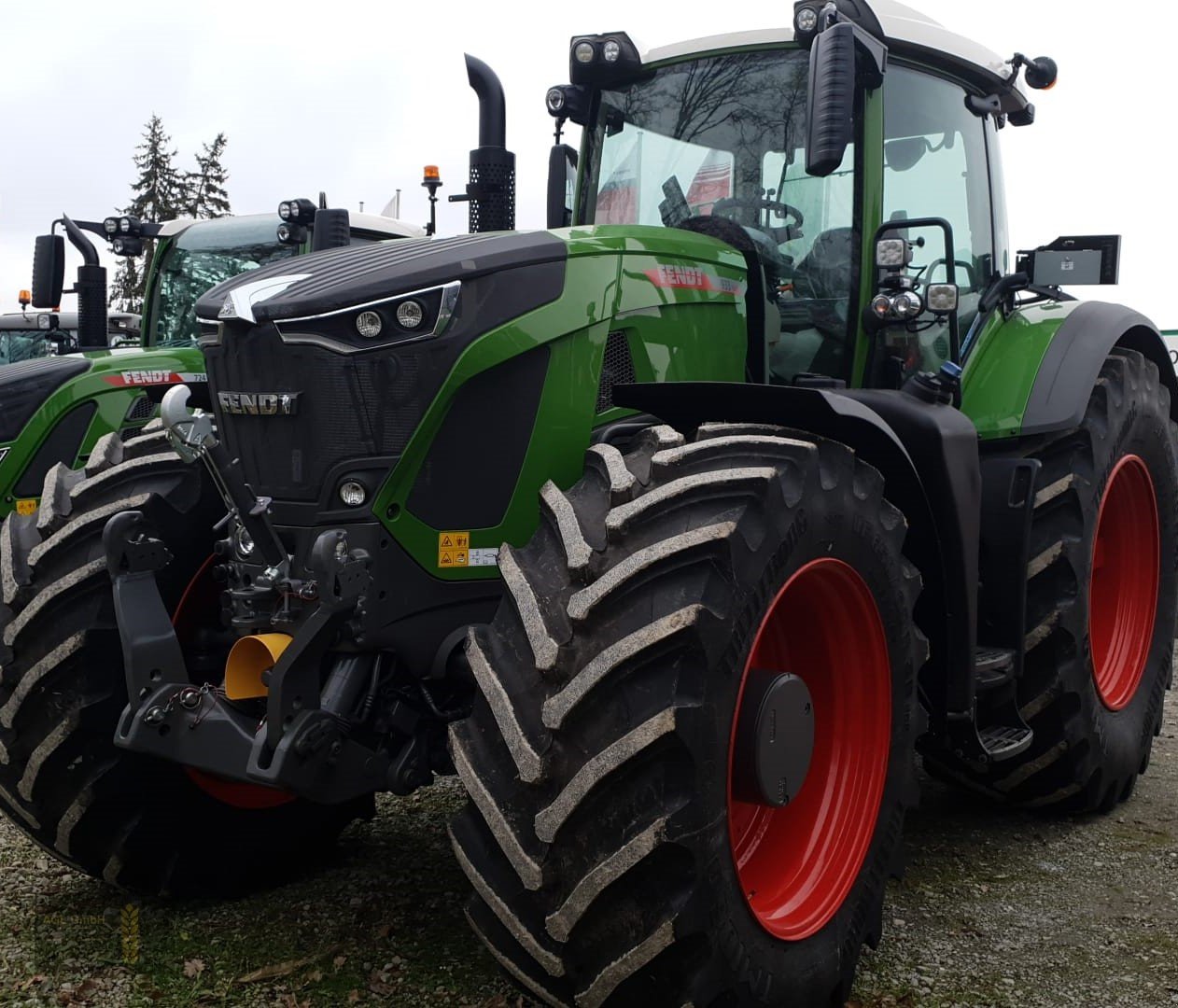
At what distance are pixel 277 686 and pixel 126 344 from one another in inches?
261

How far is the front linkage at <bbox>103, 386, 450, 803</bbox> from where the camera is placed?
2771mm

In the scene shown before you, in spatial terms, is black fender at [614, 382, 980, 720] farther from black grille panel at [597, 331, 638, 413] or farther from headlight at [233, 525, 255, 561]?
headlight at [233, 525, 255, 561]

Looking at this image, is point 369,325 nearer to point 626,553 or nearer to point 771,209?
point 626,553

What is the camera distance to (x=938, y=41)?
4.26 meters

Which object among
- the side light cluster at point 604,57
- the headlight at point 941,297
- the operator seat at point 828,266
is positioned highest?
the side light cluster at point 604,57

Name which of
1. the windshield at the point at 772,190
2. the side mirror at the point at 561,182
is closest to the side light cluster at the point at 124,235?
the side mirror at the point at 561,182

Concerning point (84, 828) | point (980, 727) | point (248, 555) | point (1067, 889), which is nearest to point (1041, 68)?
point (980, 727)

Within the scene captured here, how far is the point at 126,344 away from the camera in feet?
28.5

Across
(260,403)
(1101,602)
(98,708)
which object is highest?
(260,403)

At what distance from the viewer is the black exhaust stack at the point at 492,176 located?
3709 millimetres

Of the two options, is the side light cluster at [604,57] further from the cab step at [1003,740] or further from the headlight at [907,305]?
the cab step at [1003,740]

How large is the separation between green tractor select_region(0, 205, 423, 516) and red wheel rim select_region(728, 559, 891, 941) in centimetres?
400

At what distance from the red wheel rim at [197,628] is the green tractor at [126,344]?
3.20m

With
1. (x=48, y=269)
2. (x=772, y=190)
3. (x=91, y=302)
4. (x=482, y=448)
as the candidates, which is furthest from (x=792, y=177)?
(x=91, y=302)
